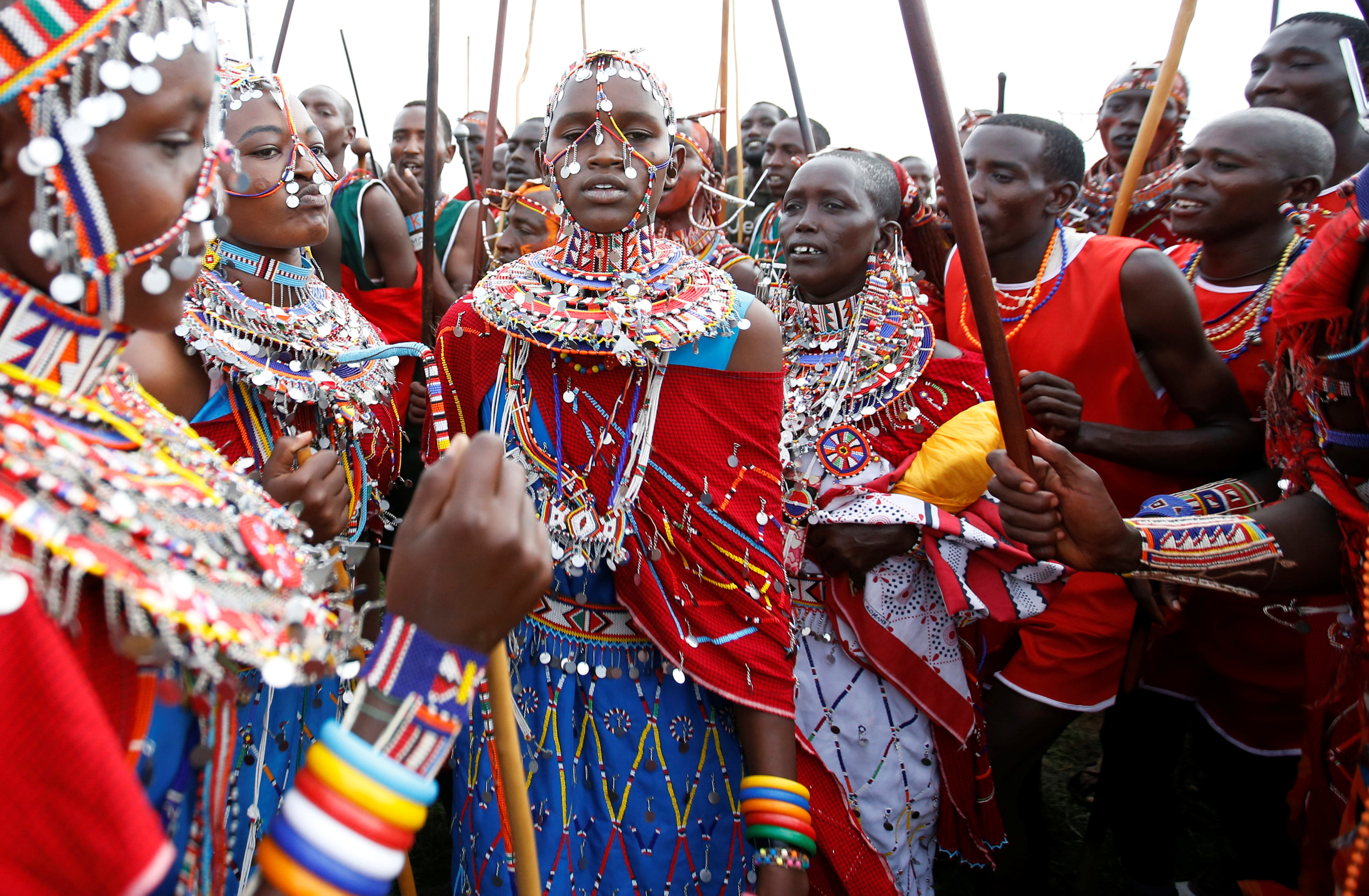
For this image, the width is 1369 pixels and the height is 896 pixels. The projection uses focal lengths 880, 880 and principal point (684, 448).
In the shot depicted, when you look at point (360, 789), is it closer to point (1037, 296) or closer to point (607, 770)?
point (607, 770)

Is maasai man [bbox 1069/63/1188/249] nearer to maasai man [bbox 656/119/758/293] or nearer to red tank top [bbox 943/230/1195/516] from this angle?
red tank top [bbox 943/230/1195/516]

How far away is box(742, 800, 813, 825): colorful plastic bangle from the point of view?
1.84 m

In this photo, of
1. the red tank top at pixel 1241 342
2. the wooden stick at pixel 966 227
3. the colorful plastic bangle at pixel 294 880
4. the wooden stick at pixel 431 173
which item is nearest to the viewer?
the colorful plastic bangle at pixel 294 880

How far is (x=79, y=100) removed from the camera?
915 millimetres

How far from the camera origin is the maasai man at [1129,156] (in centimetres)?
497

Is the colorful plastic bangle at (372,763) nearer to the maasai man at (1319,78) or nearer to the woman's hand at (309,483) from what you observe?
the woman's hand at (309,483)

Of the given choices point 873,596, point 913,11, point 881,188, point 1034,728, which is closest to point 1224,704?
point 1034,728

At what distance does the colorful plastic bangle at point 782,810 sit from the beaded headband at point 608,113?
1323 mm

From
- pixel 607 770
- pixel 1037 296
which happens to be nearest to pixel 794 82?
pixel 1037 296

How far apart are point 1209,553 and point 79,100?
90.6 inches

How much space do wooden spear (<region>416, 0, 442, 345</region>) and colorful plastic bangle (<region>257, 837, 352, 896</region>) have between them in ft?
7.83

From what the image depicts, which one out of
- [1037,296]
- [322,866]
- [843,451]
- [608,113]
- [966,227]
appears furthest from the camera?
[1037,296]

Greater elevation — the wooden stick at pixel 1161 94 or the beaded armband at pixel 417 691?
the wooden stick at pixel 1161 94

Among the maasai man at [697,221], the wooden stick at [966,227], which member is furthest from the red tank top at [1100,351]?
the maasai man at [697,221]
